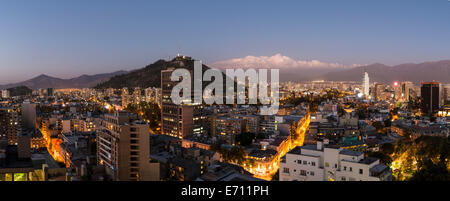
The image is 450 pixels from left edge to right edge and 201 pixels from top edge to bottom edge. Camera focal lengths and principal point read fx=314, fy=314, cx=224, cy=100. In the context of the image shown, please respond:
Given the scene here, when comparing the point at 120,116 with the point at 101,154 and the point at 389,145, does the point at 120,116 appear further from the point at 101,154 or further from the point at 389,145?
the point at 389,145

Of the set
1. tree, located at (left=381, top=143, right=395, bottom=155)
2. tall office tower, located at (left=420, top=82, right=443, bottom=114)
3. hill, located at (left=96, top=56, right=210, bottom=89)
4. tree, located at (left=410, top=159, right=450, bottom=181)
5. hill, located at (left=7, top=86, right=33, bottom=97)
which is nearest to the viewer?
tree, located at (left=410, top=159, right=450, bottom=181)

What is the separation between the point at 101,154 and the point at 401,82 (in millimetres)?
34871

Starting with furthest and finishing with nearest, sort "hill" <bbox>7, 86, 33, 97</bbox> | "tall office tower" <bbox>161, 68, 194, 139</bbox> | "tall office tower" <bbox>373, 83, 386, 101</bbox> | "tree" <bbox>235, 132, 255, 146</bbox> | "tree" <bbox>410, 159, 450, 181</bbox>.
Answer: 1. "hill" <bbox>7, 86, 33, 97</bbox>
2. "tall office tower" <bbox>373, 83, 386, 101</bbox>
3. "tall office tower" <bbox>161, 68, 194, 139</bbox>
4. "tree" <bbox>235, 132, 255, 146</bbox>
5. "tree" <bbox>410, 159, 450, 181</bbox>

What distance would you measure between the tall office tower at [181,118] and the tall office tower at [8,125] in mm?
5650

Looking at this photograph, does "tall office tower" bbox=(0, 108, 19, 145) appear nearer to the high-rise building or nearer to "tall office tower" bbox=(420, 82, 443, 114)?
the high-rise building

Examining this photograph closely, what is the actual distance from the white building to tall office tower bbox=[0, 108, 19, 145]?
1119cm

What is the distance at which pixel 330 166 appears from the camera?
199 inches

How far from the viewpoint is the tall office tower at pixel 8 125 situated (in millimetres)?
11828

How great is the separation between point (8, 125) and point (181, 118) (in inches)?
260

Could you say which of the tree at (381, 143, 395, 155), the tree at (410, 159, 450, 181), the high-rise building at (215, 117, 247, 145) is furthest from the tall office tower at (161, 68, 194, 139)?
the tree at (410, 159, 450, 181)

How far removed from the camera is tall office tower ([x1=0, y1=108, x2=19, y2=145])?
11828 millimetres

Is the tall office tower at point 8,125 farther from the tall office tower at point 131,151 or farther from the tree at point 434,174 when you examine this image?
the tree at point 434,174
